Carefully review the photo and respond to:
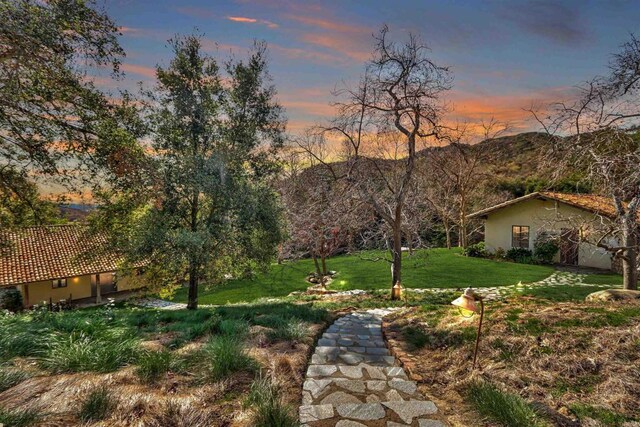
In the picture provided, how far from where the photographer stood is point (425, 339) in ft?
17.2

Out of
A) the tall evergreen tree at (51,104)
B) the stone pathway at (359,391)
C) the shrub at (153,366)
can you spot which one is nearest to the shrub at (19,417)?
the shrub at (153,366)

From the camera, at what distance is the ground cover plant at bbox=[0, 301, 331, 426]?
2789 mm

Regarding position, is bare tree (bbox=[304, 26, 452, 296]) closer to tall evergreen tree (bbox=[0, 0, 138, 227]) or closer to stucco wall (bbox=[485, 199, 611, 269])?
tall evergreen tree (bbox=[0, 0, 138, 227])

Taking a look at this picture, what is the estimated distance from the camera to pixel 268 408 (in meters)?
2.87

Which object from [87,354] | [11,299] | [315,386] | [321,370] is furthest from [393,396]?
[11,299]

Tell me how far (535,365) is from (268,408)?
332 cm

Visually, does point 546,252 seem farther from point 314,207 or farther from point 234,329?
point 234,329

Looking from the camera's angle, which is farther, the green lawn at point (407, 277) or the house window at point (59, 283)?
the house window at point (59, 283)

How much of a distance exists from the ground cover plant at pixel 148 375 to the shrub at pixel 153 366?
0.04 feet

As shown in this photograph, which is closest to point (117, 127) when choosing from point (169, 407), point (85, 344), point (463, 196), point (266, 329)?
point (85, 344)

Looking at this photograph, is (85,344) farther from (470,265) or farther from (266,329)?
(470,265)

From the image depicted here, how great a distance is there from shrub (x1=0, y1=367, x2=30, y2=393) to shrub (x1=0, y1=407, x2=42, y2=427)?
2.22 ft

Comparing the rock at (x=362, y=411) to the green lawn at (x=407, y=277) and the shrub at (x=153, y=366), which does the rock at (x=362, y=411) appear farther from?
the green lawn at (x=407, y=277)

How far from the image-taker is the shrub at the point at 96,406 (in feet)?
8.86
